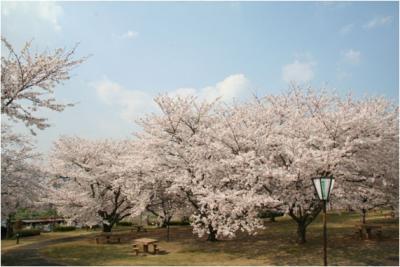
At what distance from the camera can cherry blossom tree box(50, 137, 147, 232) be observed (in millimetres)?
32562

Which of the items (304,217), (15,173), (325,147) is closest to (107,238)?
(15,173)

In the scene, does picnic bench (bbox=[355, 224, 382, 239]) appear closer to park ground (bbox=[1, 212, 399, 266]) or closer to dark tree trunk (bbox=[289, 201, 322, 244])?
park ground (bbox=[1, 212, 399, 266])

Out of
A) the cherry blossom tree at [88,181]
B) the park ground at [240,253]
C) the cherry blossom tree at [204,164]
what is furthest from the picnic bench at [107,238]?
the cherry blossom tree at [204,164]

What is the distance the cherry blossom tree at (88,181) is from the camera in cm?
3256

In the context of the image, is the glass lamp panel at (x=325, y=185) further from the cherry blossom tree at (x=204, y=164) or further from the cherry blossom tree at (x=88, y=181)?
the cherry blossom tree at (x=88, y=181)

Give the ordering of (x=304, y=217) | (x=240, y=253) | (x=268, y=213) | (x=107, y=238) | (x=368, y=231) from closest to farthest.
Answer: (x=240, y=253)
(x=304, y=217)
(x=368, y=231)
(x=107, y=238)
(x=268, y=213)

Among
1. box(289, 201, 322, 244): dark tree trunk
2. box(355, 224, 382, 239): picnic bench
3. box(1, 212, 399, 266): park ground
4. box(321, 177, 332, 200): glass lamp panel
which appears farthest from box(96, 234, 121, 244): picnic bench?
box(321, 177, 332, 200): glass lamp panel

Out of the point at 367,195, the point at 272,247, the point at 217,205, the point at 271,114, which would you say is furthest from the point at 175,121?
the point at 367,195

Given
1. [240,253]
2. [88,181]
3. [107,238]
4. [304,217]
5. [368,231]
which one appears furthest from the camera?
[88,181]

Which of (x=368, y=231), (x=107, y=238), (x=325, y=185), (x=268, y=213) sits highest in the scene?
(x=325, y=185)

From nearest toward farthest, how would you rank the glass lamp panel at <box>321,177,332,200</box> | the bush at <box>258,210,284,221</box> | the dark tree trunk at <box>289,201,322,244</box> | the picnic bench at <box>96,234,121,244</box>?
the glass lamp panel at <box>321,177,332,200</box> < the dark tree trunk at <box>289,201,322,244</box> < the bush at <box>258,210,284,221</box> < the picnic bench at <box>96,234,121,244</box>

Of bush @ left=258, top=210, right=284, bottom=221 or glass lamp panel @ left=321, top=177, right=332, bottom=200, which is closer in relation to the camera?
glass lamp panel @ left=321, top=177, right=332, bottom=200

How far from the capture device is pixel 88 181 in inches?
1320

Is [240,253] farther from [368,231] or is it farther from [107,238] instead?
[107,238]
